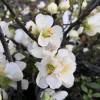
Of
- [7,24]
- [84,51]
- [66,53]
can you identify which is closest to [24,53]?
[7,24]

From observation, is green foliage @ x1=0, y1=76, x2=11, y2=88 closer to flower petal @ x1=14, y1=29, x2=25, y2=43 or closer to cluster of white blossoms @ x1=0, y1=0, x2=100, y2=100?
cluster of white blossoms @ x1=0, y1=0, x2=100, y2=100

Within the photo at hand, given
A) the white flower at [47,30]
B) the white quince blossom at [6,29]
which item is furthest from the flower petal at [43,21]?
the white quince blossom at [6,29]

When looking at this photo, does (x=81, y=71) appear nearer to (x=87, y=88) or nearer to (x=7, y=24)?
(x=87, y=88)

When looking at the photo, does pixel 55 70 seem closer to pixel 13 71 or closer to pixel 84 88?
pixel 13 71

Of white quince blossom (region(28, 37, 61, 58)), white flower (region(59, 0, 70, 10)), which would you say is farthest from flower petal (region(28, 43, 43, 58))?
white flower (region(59, 0, 70, 10))

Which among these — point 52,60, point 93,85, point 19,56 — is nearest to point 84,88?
point 93,85

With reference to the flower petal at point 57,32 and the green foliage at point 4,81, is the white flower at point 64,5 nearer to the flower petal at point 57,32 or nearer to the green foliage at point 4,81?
the flower petal at point 57,32

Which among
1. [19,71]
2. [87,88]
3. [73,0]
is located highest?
[73,0]
